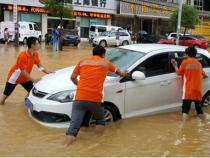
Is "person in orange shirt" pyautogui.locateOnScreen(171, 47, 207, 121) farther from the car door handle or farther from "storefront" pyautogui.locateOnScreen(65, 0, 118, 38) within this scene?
"storefront" pyautogui.locateOnScreen(65, 0, 118, 38)

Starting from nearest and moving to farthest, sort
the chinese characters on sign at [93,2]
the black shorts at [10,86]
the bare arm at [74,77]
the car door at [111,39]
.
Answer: the bare arm at [74,77], the black shorts at [10,86], the car door at [111,39], the chinese characters on sign at [93,2]

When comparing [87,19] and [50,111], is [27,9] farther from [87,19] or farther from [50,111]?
[50,111]

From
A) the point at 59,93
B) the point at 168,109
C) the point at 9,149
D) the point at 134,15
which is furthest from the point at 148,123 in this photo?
the point at 134,15

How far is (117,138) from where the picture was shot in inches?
284

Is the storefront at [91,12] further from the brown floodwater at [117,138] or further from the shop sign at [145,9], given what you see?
the brown floodwater at [117,138]

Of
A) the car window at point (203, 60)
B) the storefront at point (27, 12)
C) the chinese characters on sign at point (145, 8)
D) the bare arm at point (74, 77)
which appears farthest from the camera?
the chinese characters on sign at point (145, 8)

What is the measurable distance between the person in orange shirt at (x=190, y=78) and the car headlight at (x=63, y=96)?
2.13m

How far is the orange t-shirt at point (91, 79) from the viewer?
6492 millimetres

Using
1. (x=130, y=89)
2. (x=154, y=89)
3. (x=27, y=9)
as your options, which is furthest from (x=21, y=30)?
(x=130, y=89)

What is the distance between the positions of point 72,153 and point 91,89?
0.95 metres

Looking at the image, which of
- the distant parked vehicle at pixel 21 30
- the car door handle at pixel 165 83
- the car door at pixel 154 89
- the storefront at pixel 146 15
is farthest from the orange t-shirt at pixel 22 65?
the storefront at pixel 146 15

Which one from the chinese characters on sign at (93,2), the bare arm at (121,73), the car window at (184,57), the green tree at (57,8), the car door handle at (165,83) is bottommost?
the car door handle at (165,83)

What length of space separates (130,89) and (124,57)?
84 centimetres

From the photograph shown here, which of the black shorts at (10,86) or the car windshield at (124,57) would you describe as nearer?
the car windshield at (124,57)
